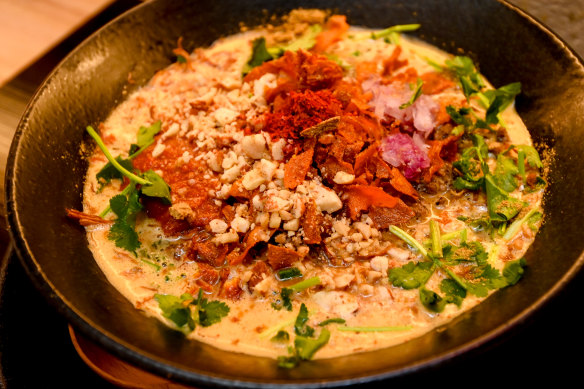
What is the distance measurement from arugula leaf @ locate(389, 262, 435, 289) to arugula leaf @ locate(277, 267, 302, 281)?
362 millimetres

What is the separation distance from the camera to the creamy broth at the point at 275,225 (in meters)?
1.85

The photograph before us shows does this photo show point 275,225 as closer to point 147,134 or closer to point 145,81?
point 147,134

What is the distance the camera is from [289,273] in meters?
1.95

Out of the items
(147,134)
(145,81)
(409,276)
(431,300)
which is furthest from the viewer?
(145,81)

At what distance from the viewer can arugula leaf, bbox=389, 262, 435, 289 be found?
1.90 metres

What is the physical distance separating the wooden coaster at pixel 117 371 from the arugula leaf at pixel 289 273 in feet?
1.73

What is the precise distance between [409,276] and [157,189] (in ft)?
3.61

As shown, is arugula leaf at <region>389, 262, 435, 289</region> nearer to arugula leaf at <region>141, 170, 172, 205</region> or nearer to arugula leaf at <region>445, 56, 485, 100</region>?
arugula leaf at <region>141, 170, 172, 205</region>

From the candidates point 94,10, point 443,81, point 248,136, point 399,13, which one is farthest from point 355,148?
point 94,10

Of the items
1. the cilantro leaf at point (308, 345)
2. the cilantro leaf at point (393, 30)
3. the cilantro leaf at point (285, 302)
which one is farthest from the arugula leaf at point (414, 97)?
the cilantro leaf at point (308, 345)

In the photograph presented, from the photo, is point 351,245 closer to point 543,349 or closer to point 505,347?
point 505,347

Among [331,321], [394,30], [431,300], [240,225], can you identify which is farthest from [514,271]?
[394,30]

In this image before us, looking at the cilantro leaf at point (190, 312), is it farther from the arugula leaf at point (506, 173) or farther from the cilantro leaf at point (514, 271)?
the arugula leaf at point (506, 173)

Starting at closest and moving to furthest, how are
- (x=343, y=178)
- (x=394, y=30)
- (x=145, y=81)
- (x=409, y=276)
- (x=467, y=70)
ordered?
(x=409, y=276), (x=343, y=178), (x=467, y=70), (x=145, y=81), (x=394, y=30)
